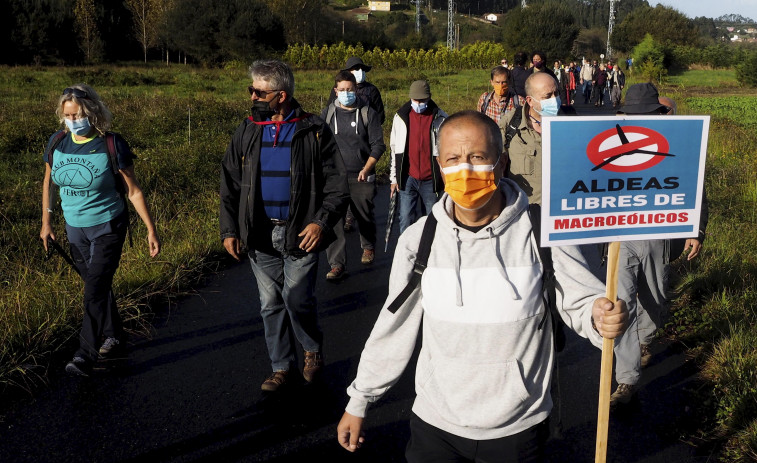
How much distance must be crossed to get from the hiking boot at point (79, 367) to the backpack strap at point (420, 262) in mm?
2998

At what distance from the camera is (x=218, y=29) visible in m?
60.0

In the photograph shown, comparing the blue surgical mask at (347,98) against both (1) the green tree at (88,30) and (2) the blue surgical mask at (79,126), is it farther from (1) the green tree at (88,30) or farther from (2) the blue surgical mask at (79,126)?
(1) the green tree at (88,30)

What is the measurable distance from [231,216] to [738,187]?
932 cm

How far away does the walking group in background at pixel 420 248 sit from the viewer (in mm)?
2277

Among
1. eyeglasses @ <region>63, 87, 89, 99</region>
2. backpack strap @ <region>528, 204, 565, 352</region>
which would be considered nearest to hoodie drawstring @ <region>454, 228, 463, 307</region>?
backpack strap @ <region>528, 204, 565, 352</region>

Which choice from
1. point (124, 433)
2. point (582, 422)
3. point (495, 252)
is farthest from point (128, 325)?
point (495, 252)

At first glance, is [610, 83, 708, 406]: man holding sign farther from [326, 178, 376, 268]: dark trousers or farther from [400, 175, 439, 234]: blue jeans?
[326, 178, 376, 268]: dark trousers

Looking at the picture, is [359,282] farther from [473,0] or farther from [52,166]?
[473,0]

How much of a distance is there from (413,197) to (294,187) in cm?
285

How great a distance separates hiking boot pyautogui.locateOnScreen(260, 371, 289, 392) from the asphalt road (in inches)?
2.3

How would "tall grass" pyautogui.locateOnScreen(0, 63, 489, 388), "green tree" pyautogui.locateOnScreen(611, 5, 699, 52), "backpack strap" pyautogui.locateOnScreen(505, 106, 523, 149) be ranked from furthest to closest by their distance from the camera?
"green tree" pyautogui.locateOnScreen(611, 5, 699, 52) < "backpack strap" pyautogui.locateOnScreen(505, 106, 523, 149) < "tall grass" pyautogui.locateOnScreen(0, 63, 489, 388)

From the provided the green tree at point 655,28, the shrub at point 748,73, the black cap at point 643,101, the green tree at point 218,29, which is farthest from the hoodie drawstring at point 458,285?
the green tree at point 655,28

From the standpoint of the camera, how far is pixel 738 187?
36.5 feet

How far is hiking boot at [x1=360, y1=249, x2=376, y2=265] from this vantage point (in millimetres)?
7344
